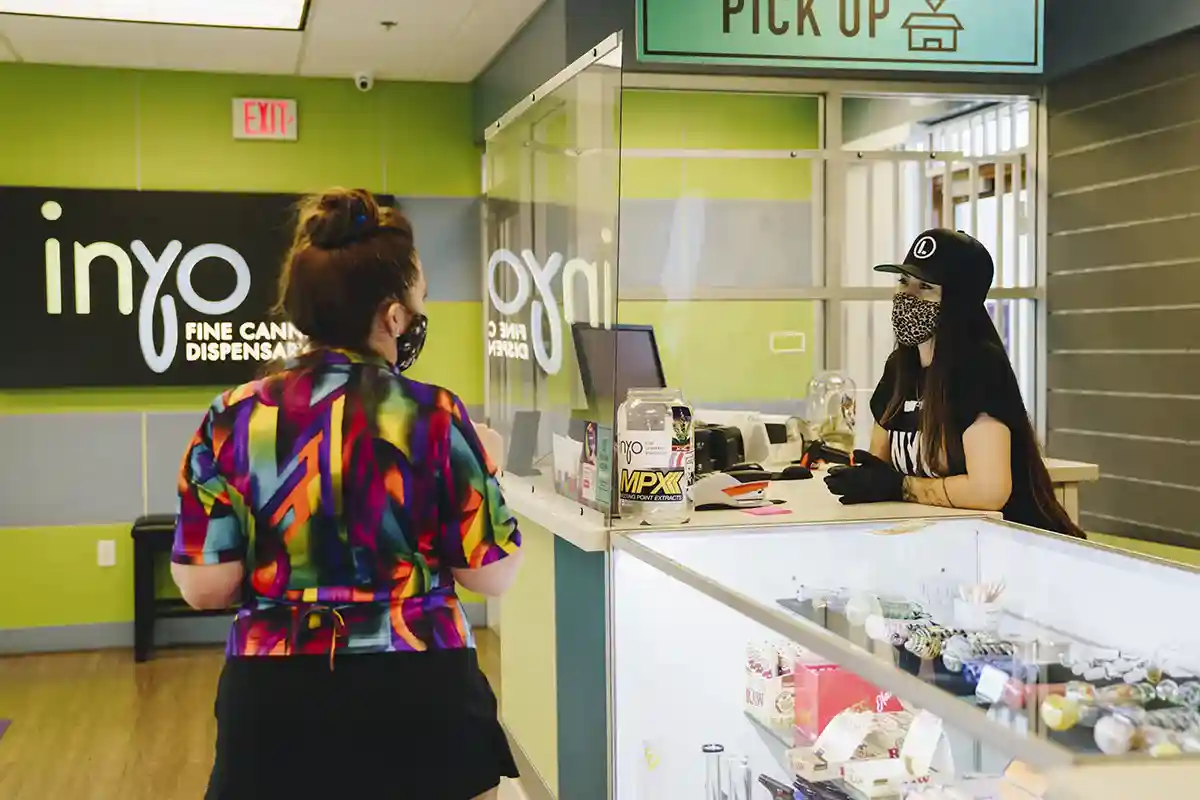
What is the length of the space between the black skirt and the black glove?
42.5 inches

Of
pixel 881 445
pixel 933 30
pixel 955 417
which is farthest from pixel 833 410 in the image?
pixel 933 30

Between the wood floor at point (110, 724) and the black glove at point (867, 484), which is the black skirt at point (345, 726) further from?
the wood floor at point (110, 724)

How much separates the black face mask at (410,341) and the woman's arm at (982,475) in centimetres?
121

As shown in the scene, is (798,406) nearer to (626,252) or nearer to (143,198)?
(626,252)

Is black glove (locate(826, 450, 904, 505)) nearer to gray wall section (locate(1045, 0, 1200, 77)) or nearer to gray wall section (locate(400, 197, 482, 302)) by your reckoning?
gray wall section (locate(1045, 0, 1200, 77))

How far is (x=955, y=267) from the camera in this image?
2748 millimetres

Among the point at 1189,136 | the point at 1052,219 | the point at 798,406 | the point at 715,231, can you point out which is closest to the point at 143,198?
the point at 715,231

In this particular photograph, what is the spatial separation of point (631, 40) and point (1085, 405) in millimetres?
2084

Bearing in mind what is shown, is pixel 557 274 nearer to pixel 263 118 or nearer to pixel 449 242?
pixel 449 242

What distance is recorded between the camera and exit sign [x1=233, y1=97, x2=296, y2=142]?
5621 millimetres

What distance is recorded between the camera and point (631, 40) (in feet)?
14.2

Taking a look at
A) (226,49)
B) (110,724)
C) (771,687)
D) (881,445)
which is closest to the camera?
(771,687)

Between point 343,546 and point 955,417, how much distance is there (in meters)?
1.43

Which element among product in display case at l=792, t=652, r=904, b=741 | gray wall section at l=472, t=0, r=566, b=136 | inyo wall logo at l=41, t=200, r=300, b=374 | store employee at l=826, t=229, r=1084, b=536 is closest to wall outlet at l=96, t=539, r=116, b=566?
inyo wall logo at l=41, t=200, r=300, b=374
